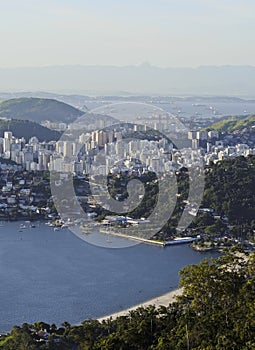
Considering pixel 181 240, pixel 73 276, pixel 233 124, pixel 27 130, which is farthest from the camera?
pixel 233 124

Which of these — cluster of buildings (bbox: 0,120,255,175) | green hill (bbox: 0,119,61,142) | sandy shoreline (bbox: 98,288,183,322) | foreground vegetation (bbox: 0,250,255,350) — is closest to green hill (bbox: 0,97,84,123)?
green hill (bbox: 0,119,61,142)

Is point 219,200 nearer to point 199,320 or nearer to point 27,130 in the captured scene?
point 199,320

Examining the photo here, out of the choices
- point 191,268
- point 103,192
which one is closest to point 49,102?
point 103,192

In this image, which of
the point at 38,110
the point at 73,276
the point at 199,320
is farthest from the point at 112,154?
the point at 199,320

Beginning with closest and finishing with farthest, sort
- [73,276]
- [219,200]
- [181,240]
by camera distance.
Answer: [73,276], [181,240], [219,200]

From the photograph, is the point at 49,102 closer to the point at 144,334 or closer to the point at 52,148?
the point at 52,148

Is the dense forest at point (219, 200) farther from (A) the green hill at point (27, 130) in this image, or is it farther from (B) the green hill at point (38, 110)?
(B) the green hill at point (38, 110)
